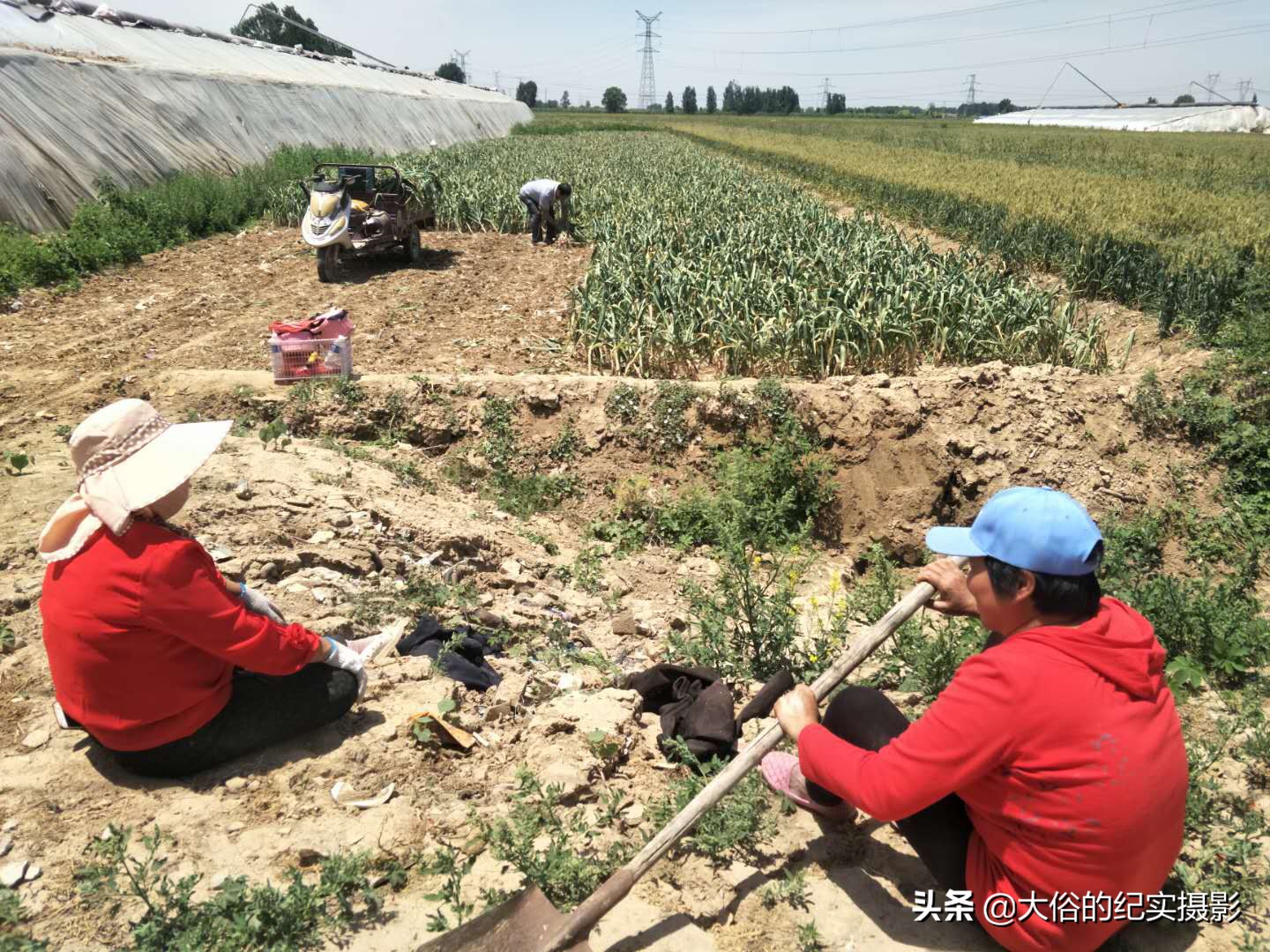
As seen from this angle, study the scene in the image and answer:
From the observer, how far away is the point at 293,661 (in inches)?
113

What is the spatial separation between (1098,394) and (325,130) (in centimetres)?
1987

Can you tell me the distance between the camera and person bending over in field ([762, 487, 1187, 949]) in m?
1.98

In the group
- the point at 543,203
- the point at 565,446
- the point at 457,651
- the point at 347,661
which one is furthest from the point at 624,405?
the point at 543,203

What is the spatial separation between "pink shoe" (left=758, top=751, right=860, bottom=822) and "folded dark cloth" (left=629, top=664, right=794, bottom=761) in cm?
20

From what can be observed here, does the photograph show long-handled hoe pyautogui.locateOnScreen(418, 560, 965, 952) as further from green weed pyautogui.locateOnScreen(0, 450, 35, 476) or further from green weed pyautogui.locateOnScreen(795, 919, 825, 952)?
green weed pyautogui.locateOnScreen(0, 450, 35, 476)

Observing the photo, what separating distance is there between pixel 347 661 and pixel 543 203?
440 inches

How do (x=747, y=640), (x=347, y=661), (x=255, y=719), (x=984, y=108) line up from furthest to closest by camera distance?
(x=984, y=108), (x=747, y=640), (x=347, y=661), (x=255, y=719)

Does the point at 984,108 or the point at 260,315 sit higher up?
the point at 984,108

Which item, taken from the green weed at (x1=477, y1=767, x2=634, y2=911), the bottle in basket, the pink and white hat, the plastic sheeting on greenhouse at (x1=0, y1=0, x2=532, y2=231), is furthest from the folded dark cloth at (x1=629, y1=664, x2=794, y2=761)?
the plastic sheeting on greenhouse at (x1=0, y1=0, x2=532, y2=231)

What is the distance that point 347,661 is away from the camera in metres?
3.16

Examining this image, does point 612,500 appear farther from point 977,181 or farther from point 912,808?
point 977,181

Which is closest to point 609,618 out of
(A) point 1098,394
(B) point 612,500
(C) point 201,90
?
(B) point 612,500

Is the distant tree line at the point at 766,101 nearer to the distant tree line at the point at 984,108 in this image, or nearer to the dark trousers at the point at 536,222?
the distant tree line at the point at 984,108

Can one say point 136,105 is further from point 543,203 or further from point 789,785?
point 789,785
